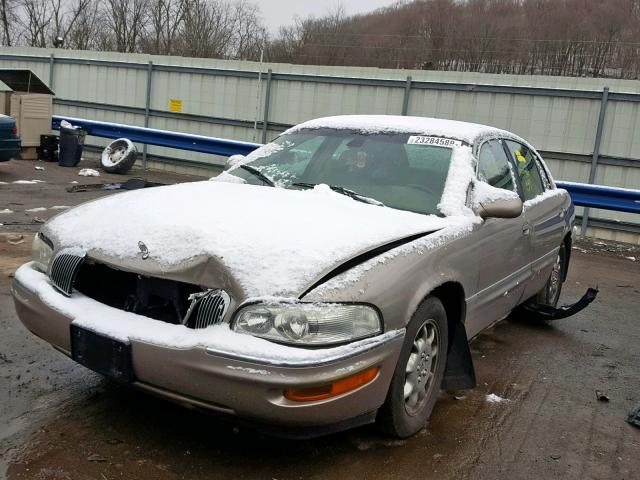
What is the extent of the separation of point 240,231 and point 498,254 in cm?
180

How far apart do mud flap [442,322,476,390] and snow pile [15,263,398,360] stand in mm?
829

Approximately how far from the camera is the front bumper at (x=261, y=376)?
2396 mm

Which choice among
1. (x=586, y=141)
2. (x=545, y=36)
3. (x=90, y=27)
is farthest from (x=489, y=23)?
(x=90, y=27)

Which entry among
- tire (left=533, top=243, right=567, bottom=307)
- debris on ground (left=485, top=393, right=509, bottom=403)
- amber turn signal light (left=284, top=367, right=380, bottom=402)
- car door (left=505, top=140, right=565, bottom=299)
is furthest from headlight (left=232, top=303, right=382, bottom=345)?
tire (left=533, top=243, right=567, bottom=307)

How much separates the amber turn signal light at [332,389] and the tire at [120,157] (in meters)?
11.8

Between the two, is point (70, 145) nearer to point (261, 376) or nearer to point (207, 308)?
point (207, 308)

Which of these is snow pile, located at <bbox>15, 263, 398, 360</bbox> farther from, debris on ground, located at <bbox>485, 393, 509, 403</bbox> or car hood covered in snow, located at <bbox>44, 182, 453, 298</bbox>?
debris on ground, located at <bbox>485, 393, 509, 403</bbox>

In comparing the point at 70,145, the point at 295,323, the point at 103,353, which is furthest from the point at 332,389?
the point at 70,145

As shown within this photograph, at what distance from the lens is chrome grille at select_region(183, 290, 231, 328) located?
2.55 m

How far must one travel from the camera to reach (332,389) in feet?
8.27

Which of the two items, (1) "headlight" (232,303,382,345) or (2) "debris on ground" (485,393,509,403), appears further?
(2) "debris on ground" (485,393,509,403)

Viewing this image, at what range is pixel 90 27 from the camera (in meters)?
43.1

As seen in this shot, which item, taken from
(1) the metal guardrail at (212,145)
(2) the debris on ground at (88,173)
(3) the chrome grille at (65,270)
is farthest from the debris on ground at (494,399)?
(2) the debris on ground at (88,173)

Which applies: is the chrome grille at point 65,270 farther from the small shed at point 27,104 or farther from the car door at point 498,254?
the small shed at point 27,104
